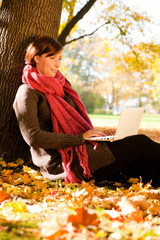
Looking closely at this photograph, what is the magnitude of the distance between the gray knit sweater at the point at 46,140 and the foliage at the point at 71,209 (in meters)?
0.16

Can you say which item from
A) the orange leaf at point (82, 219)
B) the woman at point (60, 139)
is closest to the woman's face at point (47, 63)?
the woman at point (60, 139)

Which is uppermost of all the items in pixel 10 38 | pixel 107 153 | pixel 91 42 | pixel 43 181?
pixel 91 42

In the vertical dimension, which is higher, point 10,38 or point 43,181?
point 10,38

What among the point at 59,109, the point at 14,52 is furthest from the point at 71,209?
the point at 14,52

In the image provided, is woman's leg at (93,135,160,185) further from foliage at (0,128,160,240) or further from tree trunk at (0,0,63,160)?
tree trunk at (0,0,63,160)

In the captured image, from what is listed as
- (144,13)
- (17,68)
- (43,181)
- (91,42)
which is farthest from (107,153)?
(91,42)

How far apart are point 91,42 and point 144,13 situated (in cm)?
4080

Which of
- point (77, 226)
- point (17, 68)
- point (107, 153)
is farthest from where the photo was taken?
point (17, 68)

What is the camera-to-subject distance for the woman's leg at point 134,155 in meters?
2.99

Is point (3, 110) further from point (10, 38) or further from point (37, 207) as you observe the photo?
point (37, 207)

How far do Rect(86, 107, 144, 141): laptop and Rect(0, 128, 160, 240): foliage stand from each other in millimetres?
452

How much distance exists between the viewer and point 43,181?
3248mm

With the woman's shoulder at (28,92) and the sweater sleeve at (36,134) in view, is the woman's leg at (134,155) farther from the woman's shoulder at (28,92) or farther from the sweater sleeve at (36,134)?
the woman's shoulder at (28,92)

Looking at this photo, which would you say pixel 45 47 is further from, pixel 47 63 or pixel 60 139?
pixel 60 139
